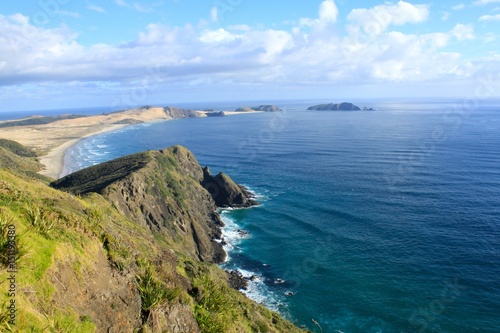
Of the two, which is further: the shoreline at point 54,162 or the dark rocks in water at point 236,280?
the shoreline at point 54,162

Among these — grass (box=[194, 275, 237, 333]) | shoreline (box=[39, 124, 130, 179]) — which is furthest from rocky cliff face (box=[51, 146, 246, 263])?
shoreline (box=[39, 124, 130, 179])

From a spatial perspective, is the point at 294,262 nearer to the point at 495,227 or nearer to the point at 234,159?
the point at 495,227

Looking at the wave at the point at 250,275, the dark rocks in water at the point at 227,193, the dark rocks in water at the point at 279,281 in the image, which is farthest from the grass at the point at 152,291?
the dark rocks in water at the point at 227,193

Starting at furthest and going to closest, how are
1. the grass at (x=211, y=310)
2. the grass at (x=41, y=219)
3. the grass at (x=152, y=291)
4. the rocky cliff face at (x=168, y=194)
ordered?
the rocky cliff face at (x=168, y=194)
the grass at (x=211, y=310)
the grass at (x=152, y=291)
the grass at (x=41, y=219)

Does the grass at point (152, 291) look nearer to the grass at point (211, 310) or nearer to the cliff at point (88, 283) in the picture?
the cliff at point (88, 283)

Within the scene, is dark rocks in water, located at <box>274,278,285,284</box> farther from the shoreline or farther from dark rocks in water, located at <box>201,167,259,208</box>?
the shoreline

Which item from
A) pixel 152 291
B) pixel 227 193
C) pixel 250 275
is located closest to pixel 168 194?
pixel 227 193
